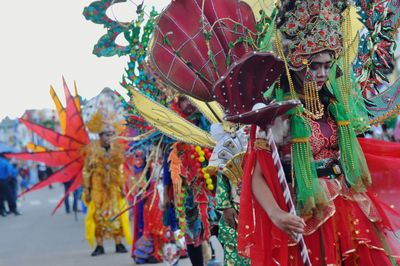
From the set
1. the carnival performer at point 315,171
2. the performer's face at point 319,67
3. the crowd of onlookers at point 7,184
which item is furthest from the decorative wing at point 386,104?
the crowd of onlookers at point 7,184

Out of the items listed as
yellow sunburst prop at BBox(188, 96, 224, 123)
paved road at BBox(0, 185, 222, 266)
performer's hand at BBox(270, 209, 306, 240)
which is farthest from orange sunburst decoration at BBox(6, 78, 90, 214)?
performer's hand at BBox(270, 209, 306, 240)

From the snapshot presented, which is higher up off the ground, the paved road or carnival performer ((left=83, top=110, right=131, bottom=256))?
carnival performer ((left=83, top=110, right=131, bottom=256))

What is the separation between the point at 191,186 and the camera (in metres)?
8.09

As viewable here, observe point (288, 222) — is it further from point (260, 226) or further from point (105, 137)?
point (105, 137)

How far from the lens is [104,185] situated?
1289 cm

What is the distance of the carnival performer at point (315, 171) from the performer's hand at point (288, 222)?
4cm

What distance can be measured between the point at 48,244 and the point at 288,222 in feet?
37.4

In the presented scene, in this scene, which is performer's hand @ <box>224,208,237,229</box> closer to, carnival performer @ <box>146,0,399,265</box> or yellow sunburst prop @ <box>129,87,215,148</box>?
yellow sunburst prop @ <box>129,87,215,148</box>

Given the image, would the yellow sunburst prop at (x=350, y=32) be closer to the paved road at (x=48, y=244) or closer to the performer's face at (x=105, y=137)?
the paved road at (x=48, y=244)

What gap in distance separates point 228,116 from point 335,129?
57 centimetres

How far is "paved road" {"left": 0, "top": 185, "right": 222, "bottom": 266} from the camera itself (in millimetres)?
12148

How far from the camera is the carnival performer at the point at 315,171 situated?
4398 mm

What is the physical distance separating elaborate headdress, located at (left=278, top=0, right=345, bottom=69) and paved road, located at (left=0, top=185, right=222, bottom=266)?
6.25 metres

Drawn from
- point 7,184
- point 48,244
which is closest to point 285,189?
point 48,244
